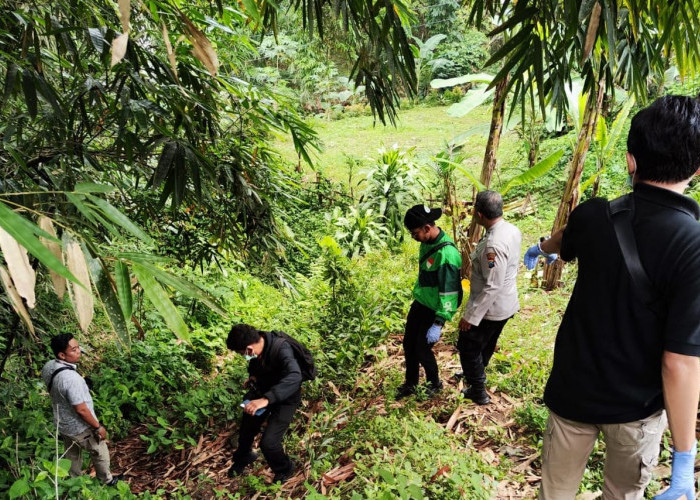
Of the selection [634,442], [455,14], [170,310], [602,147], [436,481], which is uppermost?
[455,14]

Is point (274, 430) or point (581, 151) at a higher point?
point (581, 151)

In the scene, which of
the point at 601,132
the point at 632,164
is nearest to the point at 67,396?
the point at 632,164

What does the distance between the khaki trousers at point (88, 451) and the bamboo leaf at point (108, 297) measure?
8.51 feet

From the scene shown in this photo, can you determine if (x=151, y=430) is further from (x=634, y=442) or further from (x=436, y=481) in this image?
(x=634, y=442)

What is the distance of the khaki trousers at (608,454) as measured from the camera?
147cm

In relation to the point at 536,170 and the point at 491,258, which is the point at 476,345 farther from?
the point at 536,170

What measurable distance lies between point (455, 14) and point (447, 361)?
17.6 metres

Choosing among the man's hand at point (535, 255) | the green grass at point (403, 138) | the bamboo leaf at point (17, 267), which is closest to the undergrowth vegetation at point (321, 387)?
the man's hand at point (535, 255)

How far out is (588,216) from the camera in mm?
1491

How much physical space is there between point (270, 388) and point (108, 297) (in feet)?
6.82

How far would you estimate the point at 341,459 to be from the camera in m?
3.02

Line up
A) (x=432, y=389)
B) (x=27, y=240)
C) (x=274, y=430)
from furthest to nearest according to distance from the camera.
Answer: (x=432, y=389) < (x=274, y=430) < (x=27, y=240)

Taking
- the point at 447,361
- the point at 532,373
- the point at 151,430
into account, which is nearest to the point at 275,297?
the point at 151,430

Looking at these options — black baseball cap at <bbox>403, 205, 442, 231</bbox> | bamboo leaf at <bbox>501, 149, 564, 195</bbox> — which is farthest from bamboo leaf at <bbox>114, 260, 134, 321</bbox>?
bamboo leaf at <bbox>501, 149, 564, 195</bbox>
